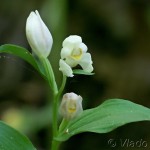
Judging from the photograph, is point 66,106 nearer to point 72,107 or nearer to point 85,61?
point 72,107

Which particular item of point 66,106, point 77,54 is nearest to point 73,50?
point 77,54

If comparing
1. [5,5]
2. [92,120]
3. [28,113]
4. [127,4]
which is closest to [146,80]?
[127,4]

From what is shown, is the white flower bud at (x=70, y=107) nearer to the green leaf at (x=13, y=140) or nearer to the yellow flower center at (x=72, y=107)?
the yellow flower center at (x=72, y=107)

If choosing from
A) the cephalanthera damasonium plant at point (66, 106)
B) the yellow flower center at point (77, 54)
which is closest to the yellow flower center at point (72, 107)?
the cephalanthera damasonium plant at point (66, 106)

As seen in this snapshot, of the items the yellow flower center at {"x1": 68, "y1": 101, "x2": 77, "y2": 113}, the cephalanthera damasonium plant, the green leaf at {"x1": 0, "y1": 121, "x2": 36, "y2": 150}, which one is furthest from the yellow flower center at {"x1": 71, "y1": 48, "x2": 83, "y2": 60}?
the green leaf at {"x1": 0, "y1": 121, "x2": 36, "y2": 150}

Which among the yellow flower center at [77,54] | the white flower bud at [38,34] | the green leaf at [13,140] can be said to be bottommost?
the green leaf at [13,140]

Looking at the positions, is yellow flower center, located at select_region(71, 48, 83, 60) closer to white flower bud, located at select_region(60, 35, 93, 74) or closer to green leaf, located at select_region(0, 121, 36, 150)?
white flower bud, located at select_region(60, 35, 93, 74)
